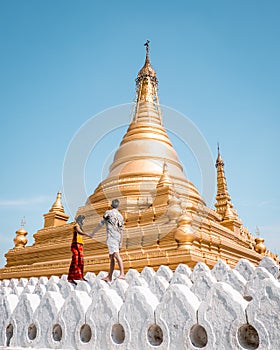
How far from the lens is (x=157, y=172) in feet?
55.3

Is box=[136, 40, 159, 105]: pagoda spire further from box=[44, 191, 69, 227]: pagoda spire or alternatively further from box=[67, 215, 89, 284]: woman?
box=[67, 215, 89, 284]: woman

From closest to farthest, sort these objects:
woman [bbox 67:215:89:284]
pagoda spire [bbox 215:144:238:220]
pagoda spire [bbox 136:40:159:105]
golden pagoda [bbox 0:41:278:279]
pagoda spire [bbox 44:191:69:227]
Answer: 1. woman [bbox 67:215:89:284]
2. golden pagoda [bbox 0:41:278:279]
3. pagoda spire [bbox 44:191:69:227]
4. pagoda spire [bbox 136:40:159:105]
5. pagoda spire [bbox 215:144:238:220]

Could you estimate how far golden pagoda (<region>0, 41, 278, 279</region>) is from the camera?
1119 cm

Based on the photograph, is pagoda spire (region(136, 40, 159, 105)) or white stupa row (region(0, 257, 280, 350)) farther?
Answer: pagoda spire (region(136, 40, 159, 105))

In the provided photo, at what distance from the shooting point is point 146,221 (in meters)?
13.1

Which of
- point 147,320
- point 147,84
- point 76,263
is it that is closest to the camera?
point 147,320

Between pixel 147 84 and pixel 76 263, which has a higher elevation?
pixel 147 84

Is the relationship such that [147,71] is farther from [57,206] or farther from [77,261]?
[77,261]

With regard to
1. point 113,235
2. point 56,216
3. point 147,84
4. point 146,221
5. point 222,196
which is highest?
point 147,84

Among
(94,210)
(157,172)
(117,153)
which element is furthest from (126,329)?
(117,153)

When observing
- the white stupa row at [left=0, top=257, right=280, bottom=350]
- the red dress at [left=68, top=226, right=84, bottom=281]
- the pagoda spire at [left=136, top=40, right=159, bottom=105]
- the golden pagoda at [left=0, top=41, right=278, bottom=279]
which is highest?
the pagoda spire at [left=136, top=40, right=159, bottom=105]

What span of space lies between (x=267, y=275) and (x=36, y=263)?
12.4 m

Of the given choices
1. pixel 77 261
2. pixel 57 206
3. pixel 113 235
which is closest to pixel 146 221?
pixel 77 261

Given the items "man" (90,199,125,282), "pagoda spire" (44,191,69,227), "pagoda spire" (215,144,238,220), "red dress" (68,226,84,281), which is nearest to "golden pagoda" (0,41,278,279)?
"pagoda spire" (44,191,69,227)
